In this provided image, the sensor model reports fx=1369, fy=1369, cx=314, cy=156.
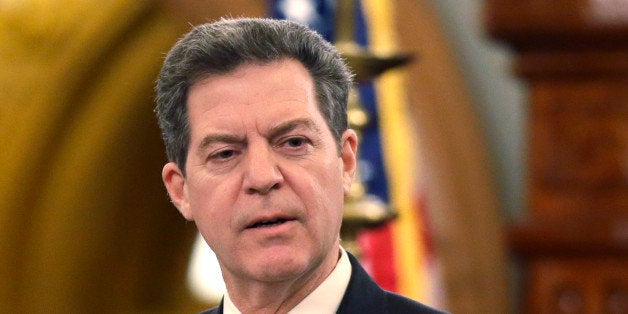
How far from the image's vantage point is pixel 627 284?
3.84 meters

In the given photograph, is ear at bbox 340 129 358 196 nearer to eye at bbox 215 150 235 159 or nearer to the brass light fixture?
eye at bbox 215 150 235 159

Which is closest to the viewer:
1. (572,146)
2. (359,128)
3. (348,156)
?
(348,156)

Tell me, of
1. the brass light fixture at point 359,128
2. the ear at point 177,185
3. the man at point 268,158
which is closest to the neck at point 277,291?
the man at point 268,158

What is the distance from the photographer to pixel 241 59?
4.56 ft

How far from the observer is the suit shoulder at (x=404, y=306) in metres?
1.43

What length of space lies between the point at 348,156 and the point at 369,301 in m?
0.16

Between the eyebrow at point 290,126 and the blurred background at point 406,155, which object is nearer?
the eyebrow at point 290,126

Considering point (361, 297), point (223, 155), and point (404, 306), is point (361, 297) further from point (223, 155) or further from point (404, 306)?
point (223, 155)

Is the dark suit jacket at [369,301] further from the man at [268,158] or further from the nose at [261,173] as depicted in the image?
the nose at [261,173]

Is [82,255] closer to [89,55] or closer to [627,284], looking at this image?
[89,55]

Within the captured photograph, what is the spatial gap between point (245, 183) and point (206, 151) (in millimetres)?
70

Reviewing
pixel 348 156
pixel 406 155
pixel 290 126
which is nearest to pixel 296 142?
pixel 290 126

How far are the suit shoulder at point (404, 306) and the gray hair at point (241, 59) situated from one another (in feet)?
0.60

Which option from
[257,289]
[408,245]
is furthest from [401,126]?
[257,289]
